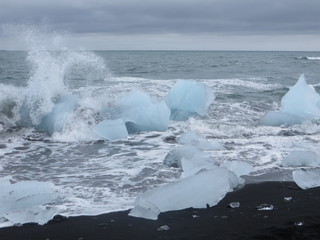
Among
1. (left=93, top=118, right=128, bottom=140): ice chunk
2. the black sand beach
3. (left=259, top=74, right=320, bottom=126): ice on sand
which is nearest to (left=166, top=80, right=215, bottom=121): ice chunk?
(left=259, top=74, right=320, bottom=126): ice on sand

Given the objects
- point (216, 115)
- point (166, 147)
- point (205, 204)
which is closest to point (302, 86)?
point (216, 115)

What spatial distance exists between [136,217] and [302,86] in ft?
23.4

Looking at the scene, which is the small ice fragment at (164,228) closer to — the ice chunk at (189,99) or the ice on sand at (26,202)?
the ice on sand at (26,202)

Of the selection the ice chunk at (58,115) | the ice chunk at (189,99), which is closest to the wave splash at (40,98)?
the ice chunk at (58,115)

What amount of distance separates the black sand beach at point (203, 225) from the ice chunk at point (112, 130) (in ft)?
12.2

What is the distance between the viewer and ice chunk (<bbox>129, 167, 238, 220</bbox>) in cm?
420

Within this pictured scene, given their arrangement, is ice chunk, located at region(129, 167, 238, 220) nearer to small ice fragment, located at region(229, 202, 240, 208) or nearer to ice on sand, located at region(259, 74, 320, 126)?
small ice fragment, located at region(229, 202, 240, 208)

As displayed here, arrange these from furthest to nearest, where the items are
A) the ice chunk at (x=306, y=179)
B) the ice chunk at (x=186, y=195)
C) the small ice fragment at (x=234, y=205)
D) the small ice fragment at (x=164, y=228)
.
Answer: the ice chunk at (x=306, y=179)
the small ice fragment at (x=234, y=205)
the ice chunk at (x=186, y=195)
the small ice fragment at (x=164, y=228)

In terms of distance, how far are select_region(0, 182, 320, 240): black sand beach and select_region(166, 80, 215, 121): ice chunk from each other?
567 cm

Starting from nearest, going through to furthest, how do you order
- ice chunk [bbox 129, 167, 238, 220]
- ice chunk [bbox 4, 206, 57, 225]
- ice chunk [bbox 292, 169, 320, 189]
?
ice chunk [bbox 4, 206, 57, 225] < ice chunk [bbox 129, 167, 238, 220] < ice chunk [bbox 292, 169, 320, 189]

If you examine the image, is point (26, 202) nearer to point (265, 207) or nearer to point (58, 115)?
point (265, 207)

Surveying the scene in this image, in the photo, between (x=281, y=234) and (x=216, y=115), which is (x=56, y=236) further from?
(x=216, y=115)

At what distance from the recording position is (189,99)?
10180 mm

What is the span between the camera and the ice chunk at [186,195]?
4.20 meters
